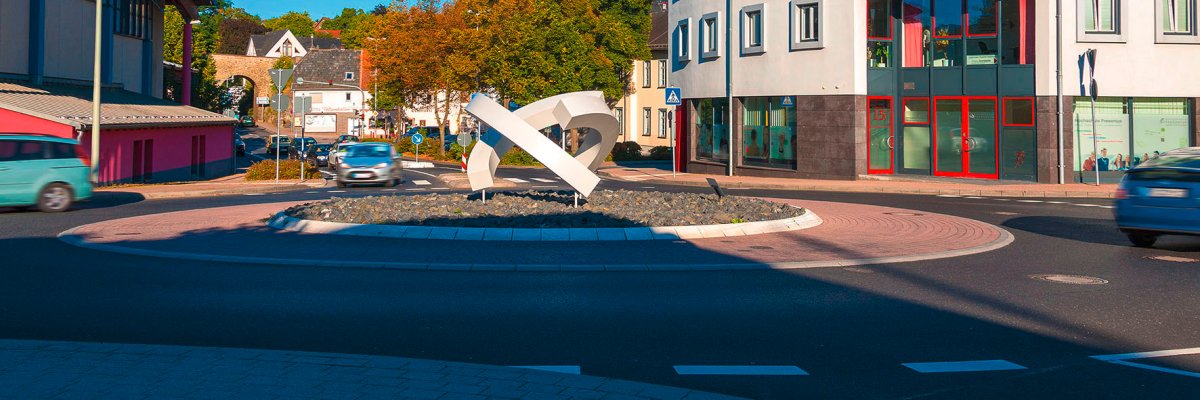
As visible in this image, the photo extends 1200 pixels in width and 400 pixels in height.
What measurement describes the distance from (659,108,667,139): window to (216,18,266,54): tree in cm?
9419

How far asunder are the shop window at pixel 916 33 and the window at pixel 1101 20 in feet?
14.5

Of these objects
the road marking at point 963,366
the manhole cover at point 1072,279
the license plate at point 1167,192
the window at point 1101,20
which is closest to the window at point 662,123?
the window at point 1101,20

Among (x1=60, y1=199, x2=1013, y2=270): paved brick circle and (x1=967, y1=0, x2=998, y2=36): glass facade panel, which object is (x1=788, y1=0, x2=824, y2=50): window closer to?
(x1=967, y1=0, x2=998, y2=36): glass facade panel

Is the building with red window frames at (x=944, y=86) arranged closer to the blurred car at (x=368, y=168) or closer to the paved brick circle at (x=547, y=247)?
the blurred car at (x=368, y=168)

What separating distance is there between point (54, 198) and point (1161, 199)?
19361mm

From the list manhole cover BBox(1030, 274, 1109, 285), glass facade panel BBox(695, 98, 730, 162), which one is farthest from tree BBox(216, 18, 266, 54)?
manhole cover BBox(1030, 274, 1109, 285)

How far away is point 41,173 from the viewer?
21109 millimetres

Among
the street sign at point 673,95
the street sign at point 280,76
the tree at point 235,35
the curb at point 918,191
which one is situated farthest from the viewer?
the tree at point 235,35

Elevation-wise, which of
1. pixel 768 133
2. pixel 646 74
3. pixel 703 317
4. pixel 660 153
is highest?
pixel 646 74

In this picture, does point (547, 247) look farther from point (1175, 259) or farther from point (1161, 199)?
point (1161, 199)

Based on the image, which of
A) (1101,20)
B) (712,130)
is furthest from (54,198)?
(1101,20)

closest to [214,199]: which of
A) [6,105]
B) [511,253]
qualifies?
[6,105]

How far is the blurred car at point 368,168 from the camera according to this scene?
33094 mm

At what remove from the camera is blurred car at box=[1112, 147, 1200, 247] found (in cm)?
1423
